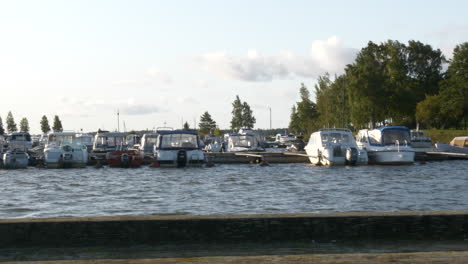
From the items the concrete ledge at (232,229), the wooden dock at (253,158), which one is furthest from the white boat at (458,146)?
the concrete ledge at (232,229)

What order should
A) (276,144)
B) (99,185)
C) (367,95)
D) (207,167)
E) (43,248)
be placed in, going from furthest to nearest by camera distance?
(276,144)
(367,95)
(207,167)
(99,185)
(43,248)

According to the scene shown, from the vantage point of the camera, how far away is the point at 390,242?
9609mm

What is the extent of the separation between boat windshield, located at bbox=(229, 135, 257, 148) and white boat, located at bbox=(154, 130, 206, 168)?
43.6 ft

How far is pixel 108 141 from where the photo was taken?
202ft

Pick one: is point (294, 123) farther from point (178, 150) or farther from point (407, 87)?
point (178, 150)

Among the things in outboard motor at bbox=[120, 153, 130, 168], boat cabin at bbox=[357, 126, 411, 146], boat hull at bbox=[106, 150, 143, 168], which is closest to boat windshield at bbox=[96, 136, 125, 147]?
boat hull at bbox=[106, 150, 143, 168]

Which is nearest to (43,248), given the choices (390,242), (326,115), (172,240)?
(172,240)

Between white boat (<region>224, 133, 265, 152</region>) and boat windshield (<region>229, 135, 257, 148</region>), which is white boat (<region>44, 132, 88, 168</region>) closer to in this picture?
white boat (<region>224, 133, 265, 152</region>)

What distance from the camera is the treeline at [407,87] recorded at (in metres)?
98.3

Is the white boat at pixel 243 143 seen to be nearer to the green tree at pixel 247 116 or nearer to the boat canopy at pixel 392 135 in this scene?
the boat canopy at pixel 392 135

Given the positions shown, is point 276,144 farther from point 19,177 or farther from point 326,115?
point 19,177

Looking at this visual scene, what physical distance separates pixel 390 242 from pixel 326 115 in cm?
12392

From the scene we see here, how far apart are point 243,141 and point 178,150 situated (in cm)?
1627

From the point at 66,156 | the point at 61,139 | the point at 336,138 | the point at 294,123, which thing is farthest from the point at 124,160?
the point at 294,123
